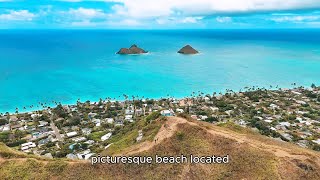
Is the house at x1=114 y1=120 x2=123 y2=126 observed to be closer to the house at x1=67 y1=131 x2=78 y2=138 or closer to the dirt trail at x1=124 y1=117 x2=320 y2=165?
the house at x1=67 y1=131 x2=78 y2=138

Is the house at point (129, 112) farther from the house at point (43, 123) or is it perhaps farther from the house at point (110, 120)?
the house at point (43, 123)

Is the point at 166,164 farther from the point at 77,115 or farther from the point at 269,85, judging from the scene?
the point at 269,85

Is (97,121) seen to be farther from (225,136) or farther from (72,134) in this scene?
(225,136)

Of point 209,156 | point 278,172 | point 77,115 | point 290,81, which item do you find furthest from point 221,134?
point 290,81

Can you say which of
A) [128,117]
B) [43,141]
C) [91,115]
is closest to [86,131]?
[43,141]

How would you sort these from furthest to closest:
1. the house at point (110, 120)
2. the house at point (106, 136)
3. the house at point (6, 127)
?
the house at point (110, 120)
the house at point (6, 127)
the house at point (106, 136)

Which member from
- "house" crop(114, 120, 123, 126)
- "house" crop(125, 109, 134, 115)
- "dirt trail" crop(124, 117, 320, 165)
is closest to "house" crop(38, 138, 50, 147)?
"house" crop(114, 120, 123, 126)

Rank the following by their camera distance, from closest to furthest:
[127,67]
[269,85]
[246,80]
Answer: [269,85]
[246,80]
[127,67]

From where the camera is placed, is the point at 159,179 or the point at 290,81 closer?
the point at 159,179

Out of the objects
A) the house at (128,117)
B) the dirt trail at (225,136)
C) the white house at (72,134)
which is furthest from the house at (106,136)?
the dirt trail at (225,136)
